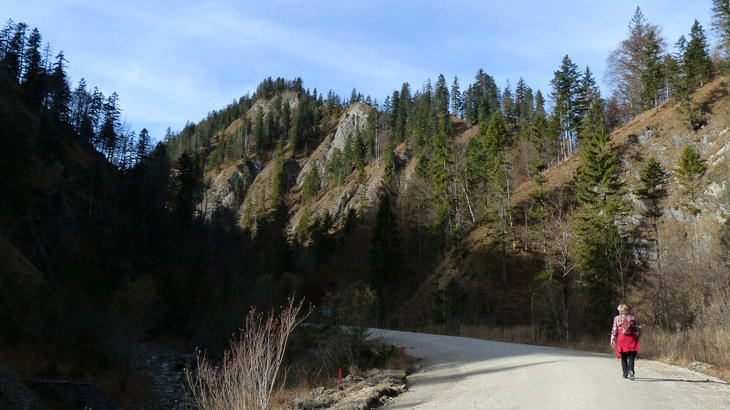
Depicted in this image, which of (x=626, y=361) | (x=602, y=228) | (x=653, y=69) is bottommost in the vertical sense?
(x=626, y=361)

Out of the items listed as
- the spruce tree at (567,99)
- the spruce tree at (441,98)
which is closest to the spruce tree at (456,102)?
the spruce tree at (441,98)

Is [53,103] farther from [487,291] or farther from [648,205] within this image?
[648,205]

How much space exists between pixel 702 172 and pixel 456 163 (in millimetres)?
24667

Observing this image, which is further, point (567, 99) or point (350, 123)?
point (350, 123)

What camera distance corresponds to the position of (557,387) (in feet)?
25.0

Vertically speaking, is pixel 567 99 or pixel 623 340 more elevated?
pixel 567 99

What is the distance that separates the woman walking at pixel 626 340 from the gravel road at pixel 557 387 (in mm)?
293

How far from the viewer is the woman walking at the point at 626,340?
8.60m

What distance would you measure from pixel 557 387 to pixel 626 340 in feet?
7.55

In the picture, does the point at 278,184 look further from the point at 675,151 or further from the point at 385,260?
the point at 675,151

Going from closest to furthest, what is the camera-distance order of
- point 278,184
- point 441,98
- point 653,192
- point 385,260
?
1. point 653,192
2. point 385,260
3. point 278,184
4. point 441,98

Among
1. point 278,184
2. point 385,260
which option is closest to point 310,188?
point 278,184

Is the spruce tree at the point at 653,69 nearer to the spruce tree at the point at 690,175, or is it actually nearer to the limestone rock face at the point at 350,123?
the spruce tree at the point at 690,175

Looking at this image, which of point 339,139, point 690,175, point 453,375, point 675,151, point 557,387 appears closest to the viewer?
point 557,387
